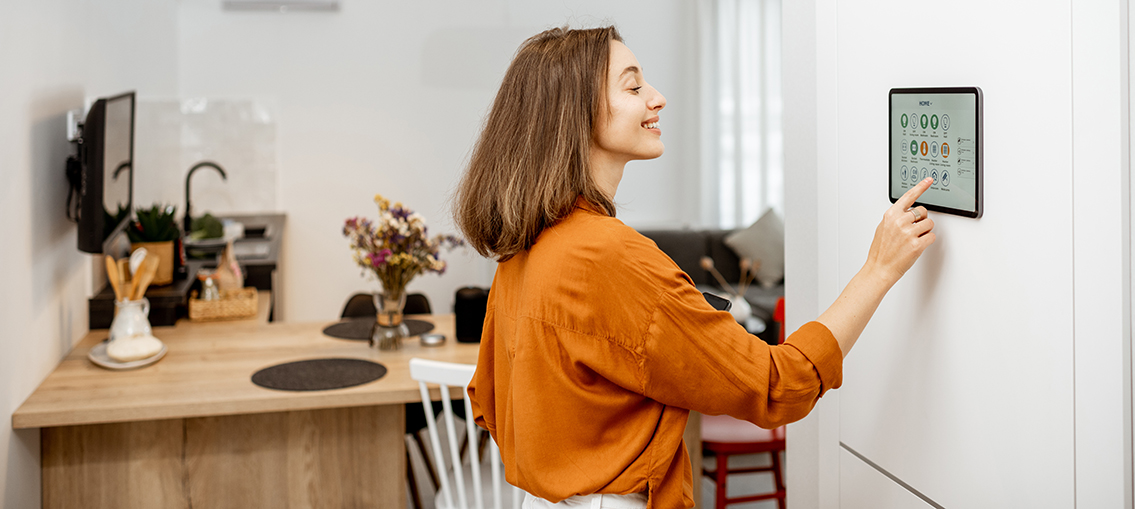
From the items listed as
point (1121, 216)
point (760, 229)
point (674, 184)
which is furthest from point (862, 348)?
point (674, 184)

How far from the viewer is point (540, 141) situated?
45.3 inches

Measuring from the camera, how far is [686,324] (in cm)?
104

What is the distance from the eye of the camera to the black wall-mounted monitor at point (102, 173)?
2367 mm

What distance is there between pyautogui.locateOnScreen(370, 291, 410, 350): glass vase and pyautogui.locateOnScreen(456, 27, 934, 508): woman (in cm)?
139

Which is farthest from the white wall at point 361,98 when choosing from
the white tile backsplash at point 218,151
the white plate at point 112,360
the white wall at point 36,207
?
the white plate at point 112,360

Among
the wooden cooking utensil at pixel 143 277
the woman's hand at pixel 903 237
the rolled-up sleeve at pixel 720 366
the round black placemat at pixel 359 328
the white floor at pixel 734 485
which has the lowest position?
the white floor at pixel 734 485

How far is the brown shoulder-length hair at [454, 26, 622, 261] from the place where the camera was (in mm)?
1130

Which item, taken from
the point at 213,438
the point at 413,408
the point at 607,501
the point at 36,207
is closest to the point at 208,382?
the point at 213,438

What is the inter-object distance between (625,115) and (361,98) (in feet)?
14.3

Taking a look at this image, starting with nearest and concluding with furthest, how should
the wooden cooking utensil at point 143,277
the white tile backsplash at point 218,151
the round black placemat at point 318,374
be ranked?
the round black placemat at point 318,374 → the wooden cooking utensil at point 143,277 → the white tile backsplash at point 218,151

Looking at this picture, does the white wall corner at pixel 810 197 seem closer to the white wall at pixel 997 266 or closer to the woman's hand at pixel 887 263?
the white wall at pixel 997 266

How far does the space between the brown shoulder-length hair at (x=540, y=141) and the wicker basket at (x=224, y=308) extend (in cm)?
220

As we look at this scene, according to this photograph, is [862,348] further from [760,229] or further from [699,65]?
[699,65]

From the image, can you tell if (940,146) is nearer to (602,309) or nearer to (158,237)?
(602,309)
